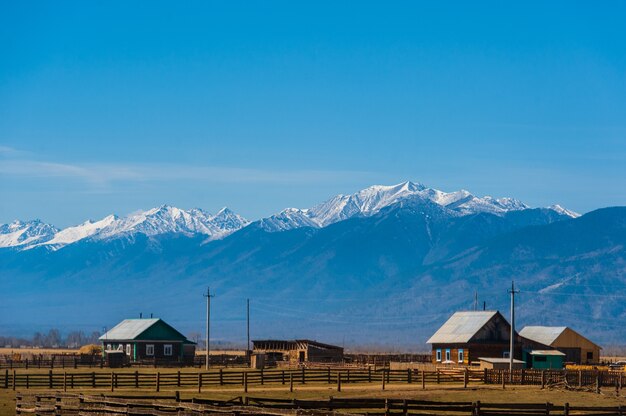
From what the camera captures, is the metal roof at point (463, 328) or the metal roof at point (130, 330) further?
the metal roof at point (130, 330)

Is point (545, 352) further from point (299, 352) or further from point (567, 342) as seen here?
point (299, 352)

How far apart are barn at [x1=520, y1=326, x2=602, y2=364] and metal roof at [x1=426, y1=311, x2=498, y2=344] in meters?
9.50

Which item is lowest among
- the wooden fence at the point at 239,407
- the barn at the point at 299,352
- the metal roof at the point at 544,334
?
the barn at the point at 299,352

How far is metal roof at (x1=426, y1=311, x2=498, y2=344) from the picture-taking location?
116750 millimetres

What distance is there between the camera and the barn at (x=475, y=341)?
11562cm

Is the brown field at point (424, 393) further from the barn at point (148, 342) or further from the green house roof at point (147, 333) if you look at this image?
the green house roof at point (147, 333)

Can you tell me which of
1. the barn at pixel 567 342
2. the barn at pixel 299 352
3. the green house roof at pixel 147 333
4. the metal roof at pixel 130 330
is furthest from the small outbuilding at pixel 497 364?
the metal roof at pixel 130 330

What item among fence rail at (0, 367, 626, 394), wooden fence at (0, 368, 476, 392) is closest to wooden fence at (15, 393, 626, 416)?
wooden fence at (0, 368, 476, 392)

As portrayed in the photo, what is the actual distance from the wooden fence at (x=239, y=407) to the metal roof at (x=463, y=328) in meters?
59.4

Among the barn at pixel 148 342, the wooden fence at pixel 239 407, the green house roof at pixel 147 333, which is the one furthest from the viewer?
the green house roof at pixel 147 333

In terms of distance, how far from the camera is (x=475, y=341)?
116m

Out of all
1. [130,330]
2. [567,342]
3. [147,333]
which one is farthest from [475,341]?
[130,330]

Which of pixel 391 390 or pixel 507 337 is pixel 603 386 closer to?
pixel 391 390

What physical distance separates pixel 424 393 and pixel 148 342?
64.6 meters
